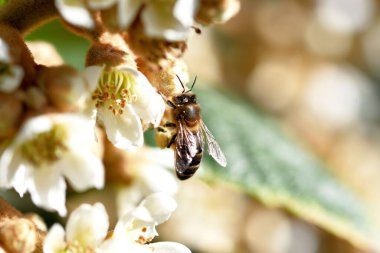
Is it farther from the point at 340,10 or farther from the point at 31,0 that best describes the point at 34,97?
the point at 340,10

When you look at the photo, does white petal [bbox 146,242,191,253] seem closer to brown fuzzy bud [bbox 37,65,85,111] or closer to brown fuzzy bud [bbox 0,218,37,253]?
brown fuzzy bud [bbox 0,218,37,253]

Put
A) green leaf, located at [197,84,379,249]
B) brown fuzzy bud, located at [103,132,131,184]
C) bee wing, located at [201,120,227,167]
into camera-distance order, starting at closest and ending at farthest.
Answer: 1. bee wing, located at [201,120,227,167]
2. brown fuzzy bud, located at [103,132,131,184]
3. green leaf, located at [197,84,379,249]

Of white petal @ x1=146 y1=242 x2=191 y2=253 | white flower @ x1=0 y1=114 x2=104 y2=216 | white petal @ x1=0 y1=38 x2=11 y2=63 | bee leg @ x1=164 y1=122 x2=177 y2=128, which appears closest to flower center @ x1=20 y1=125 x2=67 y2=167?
white flower @ x1=0 y1=114 x2=104 y2=216

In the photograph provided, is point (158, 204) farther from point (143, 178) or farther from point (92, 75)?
point (143, 178)

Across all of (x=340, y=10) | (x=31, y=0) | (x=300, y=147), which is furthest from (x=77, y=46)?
(x=340, y=10)

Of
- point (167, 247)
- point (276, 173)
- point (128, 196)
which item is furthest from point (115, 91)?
point (276, 173)

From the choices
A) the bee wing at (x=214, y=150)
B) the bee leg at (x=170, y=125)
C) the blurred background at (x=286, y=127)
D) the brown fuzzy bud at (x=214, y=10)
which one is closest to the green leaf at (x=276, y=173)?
the blurred background at (x=286, y=127)
